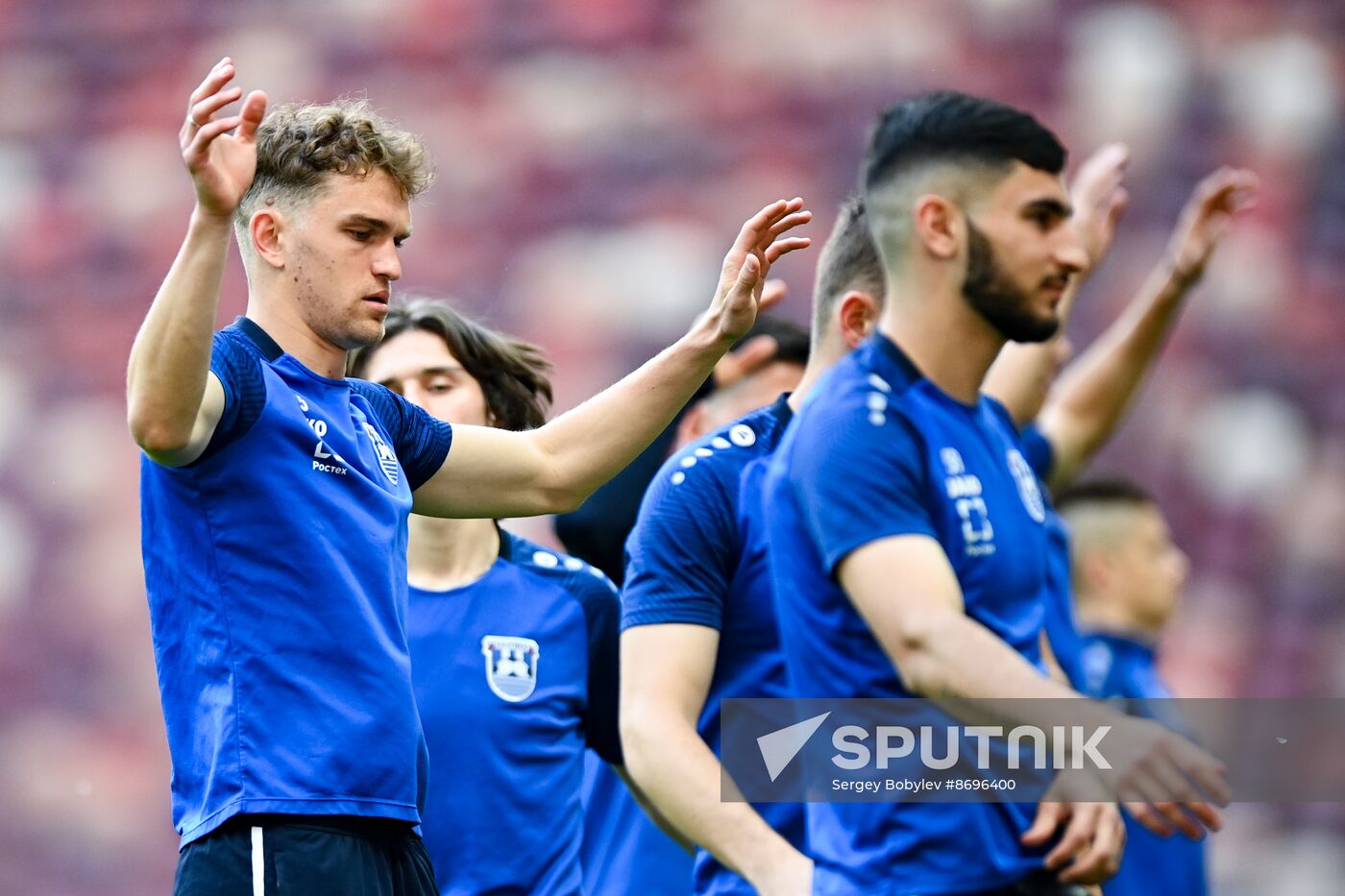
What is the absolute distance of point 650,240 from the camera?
26.2 ft

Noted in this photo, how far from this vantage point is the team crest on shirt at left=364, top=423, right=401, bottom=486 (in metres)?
3.00

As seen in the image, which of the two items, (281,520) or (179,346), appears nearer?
(179,346)

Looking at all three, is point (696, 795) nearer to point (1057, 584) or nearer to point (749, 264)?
point (749, 264)

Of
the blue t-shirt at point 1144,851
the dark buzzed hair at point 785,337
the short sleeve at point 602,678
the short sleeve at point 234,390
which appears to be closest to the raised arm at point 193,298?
the short sleeve at point 234,390

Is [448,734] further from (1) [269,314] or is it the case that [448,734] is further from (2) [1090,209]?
(2) [1090,209]

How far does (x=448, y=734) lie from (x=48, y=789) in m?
4.51

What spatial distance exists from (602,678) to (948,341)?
53.6 inches

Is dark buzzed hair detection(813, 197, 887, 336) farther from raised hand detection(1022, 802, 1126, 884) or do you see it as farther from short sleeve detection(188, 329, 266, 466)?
short sleeve detection(188, 329, 266, 466)

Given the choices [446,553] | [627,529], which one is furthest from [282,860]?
[627,529]

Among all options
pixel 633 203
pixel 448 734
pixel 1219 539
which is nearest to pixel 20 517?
pixel 633 203

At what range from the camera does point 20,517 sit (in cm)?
806

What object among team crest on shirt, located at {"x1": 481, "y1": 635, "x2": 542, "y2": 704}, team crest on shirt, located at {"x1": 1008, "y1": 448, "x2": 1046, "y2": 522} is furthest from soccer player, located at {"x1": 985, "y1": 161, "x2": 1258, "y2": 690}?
team crest on shirt, located at {"x1": 481, "y1": 635, "x2": 542, "y2": 704}

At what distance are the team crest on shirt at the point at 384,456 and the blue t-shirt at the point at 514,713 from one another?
39.8 inches

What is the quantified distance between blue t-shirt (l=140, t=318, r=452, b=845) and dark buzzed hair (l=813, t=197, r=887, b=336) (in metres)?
1.64
